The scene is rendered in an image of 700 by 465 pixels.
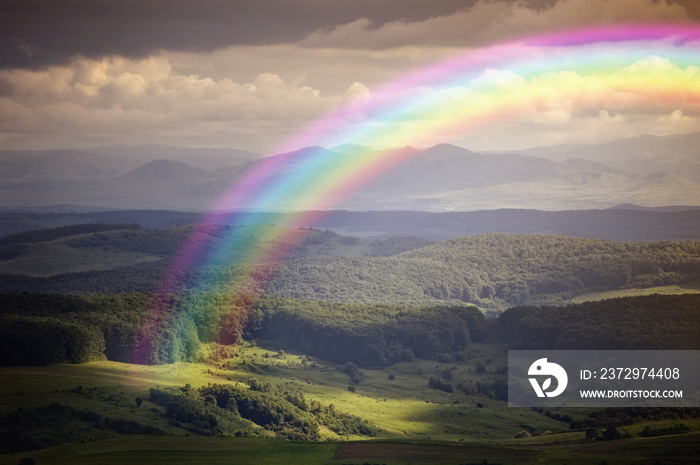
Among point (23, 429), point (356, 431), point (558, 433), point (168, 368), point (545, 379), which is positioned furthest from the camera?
point (545, 379)

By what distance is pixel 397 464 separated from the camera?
10388cm

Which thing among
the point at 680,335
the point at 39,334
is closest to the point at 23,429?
the point at 39,334

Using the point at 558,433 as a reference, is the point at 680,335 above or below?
above

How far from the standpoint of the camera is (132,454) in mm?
106688

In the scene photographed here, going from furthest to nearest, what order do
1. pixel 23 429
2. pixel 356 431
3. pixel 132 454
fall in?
pixel 356 431 → pixel 23 429 → pixel 132 454

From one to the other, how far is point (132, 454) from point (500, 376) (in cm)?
10619

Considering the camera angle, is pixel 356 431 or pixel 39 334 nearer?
pixel 356 431

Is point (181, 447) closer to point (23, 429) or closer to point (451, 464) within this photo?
point (23, 429)

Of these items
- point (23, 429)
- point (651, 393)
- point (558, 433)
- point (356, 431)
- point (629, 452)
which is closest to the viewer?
point (629, 452)

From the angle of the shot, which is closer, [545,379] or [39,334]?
[39,334]

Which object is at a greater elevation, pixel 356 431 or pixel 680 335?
pixel 680 335

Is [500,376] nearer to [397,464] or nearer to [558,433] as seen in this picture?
[558,433]

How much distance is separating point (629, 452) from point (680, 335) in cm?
9924

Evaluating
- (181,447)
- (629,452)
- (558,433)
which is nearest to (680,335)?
(558,433)
